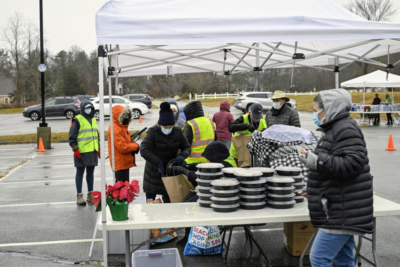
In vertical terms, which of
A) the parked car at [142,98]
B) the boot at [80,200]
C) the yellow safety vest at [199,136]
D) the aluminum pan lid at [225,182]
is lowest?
the boot at [80,200]

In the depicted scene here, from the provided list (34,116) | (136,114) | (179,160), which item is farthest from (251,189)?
(34,116)

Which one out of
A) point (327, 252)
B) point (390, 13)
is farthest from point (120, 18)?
point (390, 13)

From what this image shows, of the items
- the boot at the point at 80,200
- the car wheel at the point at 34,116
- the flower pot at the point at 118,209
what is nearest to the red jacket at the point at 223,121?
the boot at the point at 80,200

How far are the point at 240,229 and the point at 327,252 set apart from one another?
3.20 meters

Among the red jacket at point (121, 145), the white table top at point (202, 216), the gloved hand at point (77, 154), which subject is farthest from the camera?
the gloved hand at point (77, 154)

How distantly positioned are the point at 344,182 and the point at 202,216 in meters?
1.59

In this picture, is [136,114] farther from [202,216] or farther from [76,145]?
[202,216]

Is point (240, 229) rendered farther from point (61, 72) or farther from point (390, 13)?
point (61, 72)

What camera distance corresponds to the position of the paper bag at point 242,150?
782 centimetres

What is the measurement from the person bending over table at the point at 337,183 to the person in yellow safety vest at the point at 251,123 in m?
4.52

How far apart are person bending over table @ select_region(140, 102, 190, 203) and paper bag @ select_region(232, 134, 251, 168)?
189cm

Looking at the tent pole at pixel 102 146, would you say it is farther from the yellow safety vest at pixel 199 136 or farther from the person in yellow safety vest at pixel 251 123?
the person in yellow safety vest at pixel 251 123

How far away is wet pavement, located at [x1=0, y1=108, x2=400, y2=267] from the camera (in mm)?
5535

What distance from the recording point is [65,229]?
6.93m
